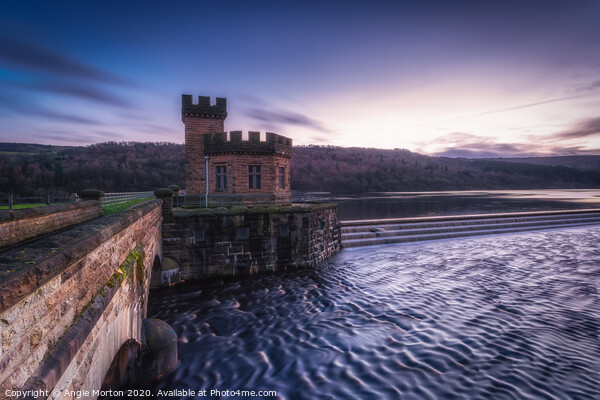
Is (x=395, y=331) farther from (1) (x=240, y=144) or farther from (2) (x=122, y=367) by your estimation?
(1) (x=240, y=144)

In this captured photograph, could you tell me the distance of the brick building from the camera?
67.1 ft

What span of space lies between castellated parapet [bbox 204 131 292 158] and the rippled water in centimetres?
870

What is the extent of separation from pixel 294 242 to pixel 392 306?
6.85 m

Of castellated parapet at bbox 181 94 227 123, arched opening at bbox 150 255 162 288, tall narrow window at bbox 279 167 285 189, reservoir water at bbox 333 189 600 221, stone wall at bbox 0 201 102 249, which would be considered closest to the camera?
stone wall at bbox 0 201 102 249

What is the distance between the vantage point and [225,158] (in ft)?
68.1

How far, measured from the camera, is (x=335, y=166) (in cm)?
15100

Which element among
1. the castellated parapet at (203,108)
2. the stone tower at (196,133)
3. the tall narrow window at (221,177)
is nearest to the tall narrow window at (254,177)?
the tall narrow window at (221,177)

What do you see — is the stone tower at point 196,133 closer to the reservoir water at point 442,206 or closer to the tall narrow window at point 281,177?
the tall narrow window at point 281,177

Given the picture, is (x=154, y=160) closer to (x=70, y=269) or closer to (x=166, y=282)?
(x=166, y=282)

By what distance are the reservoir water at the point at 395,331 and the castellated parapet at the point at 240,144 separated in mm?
8686

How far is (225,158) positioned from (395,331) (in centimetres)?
1530

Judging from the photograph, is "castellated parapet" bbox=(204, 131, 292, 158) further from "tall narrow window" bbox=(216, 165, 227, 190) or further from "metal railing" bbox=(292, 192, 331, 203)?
"metal railing" bbox=(292, 192, 331, 203)

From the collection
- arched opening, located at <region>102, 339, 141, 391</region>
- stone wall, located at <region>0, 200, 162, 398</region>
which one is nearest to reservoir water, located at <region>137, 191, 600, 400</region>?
arched opening, located at <region>102, 339, 141, 391</region>

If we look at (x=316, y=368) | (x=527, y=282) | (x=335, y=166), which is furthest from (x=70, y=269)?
(x=335, y=166)
